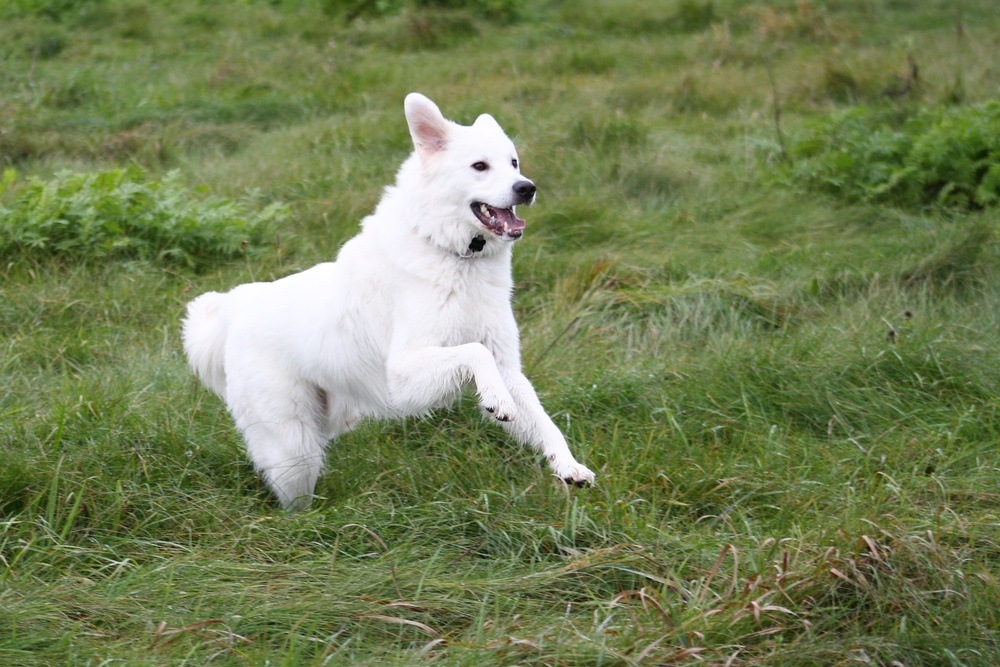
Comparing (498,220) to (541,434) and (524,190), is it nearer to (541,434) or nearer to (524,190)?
(524,190)

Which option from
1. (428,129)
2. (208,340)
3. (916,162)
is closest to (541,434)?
(428,129)

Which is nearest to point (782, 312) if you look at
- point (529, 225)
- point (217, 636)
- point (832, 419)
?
point (832, 419)

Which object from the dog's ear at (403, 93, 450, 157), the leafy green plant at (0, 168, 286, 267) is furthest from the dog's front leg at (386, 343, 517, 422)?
the leafy green plant at (0, 168, 286, 267)

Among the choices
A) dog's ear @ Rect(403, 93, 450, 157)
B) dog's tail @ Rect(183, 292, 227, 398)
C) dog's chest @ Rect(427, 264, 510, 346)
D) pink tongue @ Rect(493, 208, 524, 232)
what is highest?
dog's ear @ Rect(403, 93, 450, 157)

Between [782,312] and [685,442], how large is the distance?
Result: 189 centimetres

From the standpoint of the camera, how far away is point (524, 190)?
13.7ft

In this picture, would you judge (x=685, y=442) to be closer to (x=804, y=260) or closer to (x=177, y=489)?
(x=177, y=489)

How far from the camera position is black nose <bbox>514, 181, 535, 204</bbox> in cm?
418

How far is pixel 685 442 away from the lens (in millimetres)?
4164

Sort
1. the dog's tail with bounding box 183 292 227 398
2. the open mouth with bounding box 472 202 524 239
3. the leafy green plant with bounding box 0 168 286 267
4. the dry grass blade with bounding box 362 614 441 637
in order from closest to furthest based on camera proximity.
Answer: the dry grass blade with bounding box 362 614 441 637 < the open mouth with bounding box 472 202 524 239 < the dog's tail with bounding box 183 292 227 398 < the leafy green plant with bounding box 0 168 286 267

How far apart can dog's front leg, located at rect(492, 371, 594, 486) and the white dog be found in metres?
0.01

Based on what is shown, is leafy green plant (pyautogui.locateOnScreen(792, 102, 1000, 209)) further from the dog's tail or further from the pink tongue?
the dog's tail

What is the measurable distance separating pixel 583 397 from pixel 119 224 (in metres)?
3.47

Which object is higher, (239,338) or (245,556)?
(239,338)
